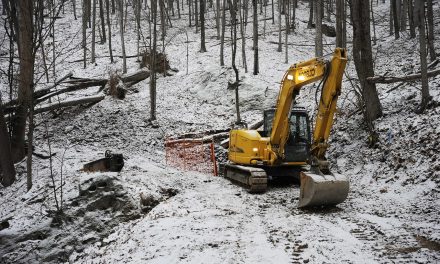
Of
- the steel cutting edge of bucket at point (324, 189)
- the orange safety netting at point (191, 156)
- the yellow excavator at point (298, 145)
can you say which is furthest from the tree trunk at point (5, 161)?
the steel cutting edge of bucket at point (324, 189)

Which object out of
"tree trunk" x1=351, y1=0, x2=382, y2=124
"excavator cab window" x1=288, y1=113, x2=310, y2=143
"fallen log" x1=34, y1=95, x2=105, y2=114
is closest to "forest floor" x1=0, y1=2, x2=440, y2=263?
"tree trunk" x1=351, y1=0, x2=382, y2=124

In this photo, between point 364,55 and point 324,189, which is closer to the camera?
point 324,189

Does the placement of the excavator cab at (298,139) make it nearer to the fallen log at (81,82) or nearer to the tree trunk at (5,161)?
the tree trunk at (5,161)

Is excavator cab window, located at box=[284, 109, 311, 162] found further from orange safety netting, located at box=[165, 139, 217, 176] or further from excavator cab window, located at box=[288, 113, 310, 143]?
orange safety netting, located at box=[165, 139, 217, 176]

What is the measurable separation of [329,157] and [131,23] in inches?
1339

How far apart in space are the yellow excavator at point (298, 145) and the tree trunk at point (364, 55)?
2.88 metres

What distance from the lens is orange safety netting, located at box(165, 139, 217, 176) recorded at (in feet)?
54.0

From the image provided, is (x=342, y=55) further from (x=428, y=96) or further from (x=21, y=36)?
(x=21, y=36)

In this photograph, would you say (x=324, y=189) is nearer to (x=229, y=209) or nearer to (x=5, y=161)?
(x=229, y=209)

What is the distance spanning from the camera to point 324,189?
26.7 feet

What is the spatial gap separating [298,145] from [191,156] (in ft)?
21.1

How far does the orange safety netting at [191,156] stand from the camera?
54.0 ft

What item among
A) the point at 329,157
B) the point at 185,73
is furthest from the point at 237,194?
the point at 185,73

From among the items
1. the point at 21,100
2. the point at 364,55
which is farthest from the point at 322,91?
the point at 21,100
